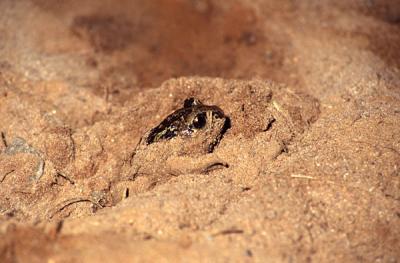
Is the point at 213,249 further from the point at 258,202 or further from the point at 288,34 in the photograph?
the point at 288,34

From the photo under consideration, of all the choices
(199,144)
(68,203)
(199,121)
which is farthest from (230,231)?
(68,203)

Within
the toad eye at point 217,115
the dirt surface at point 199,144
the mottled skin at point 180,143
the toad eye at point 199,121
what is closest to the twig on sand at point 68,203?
the dirt surface at point 199,144

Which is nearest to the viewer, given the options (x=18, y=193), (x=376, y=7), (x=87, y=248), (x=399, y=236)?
(x=87, y=248)

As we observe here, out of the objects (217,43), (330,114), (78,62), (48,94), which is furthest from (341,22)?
(48,94)

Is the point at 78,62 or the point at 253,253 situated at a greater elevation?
the point at 78,62

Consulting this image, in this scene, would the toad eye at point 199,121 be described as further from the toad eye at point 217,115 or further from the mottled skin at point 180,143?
Answer: the toad eye at point 217,115

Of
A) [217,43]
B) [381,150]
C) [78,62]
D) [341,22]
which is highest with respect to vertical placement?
[341,22]
